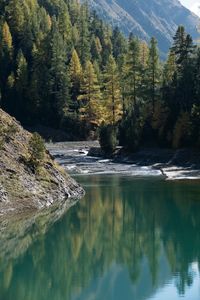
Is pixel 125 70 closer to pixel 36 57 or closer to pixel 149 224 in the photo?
pixel 36 57

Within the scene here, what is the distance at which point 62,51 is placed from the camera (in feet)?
405

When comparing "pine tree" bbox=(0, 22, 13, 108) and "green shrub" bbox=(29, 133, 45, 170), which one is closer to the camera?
"green shrub" bbox=(29, 133, 45, 170)

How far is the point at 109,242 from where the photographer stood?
1357 inches

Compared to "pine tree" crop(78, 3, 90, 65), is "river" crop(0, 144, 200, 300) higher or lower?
Answer: lower

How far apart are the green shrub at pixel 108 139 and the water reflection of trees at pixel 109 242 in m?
29.8

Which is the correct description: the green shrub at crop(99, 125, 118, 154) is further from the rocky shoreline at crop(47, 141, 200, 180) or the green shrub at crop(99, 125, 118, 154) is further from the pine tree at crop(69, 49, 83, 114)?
the pine tree at crop(69, 49, 83, 114)

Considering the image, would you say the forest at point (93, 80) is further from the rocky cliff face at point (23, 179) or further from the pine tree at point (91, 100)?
the rocky cliff face at point (23, 179)

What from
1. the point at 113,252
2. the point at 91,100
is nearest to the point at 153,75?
the point at 91,100

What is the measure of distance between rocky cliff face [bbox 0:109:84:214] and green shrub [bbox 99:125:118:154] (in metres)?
33.3

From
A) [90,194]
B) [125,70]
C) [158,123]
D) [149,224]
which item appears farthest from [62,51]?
[149,224]

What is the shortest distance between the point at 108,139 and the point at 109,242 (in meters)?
50.2

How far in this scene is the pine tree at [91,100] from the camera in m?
112

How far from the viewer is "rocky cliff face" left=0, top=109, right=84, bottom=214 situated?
1575 inches

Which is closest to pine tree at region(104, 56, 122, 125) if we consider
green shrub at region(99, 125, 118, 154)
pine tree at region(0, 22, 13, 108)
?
green shrub at region(99, 125, 118, 154)
